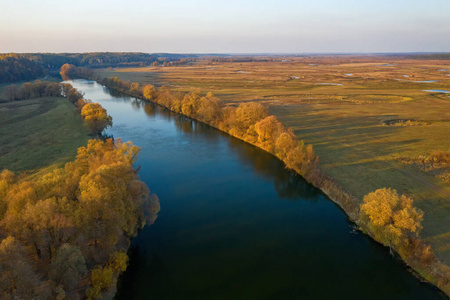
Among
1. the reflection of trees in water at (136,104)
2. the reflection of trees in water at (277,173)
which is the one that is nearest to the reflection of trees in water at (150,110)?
the reflection of trees in water at (136,104)

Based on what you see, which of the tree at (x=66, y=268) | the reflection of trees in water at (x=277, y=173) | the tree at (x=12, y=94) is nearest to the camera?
the tree at (x=66, y=268)

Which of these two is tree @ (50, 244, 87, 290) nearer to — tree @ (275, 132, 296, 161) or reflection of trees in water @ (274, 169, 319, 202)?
reflection of trees in water @ (274, 169, 319, 202)

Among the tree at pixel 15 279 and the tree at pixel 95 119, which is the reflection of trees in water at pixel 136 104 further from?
the tree at pixel 15 279

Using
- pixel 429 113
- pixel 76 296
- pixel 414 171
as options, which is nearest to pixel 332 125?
pixel 414 171

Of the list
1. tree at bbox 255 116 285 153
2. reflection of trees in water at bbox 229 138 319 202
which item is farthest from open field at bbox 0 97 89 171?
tree at bbox 255 116 285 153

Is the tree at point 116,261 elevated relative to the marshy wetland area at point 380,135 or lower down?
lower down

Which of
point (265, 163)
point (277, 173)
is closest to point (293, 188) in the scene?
point (277, 173)

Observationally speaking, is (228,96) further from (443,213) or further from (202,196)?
(443,213)
